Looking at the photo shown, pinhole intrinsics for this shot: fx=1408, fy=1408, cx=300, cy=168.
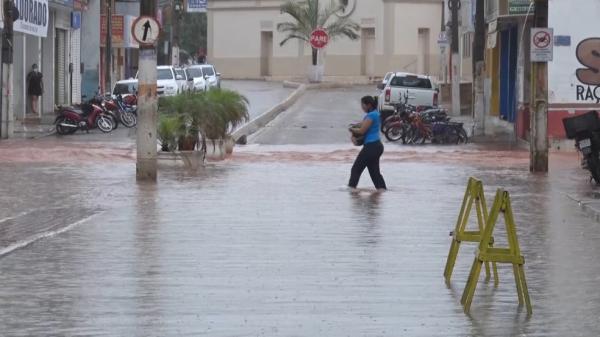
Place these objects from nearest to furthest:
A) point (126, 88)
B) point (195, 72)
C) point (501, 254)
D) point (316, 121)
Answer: point (501, 254)
point (316, 121)
point (126, 88)
point (195, 72)

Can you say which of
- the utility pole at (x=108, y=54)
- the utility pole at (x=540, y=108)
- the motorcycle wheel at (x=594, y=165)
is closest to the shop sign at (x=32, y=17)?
the utility pole at (x=108, y=54)

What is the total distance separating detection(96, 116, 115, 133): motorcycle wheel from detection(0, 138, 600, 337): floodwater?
49.5 feet

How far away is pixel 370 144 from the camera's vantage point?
22.1 m

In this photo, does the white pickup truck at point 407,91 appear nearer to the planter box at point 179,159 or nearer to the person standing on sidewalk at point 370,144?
the planter box at point 179,159

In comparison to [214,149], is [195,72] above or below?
above

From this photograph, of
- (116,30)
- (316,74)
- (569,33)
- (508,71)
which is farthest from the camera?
(316,74)

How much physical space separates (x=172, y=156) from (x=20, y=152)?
5.74m

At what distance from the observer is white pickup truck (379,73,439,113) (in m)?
47.8

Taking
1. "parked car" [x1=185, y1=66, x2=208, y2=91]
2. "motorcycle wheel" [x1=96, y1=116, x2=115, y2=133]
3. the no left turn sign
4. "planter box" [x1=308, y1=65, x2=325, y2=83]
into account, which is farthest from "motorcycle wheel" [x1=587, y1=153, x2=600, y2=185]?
"planter box" [x1=308, y1=65, x2=325, y2=83]

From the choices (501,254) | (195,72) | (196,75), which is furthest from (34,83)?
(501,254)

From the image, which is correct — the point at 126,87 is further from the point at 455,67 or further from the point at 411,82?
the point at 455,67

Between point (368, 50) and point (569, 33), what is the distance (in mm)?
53543

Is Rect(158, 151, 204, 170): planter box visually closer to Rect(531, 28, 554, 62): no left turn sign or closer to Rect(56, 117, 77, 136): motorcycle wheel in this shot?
Rect(531, 28, 554, 62): no left turn sign

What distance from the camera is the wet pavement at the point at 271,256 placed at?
10.2 metres
